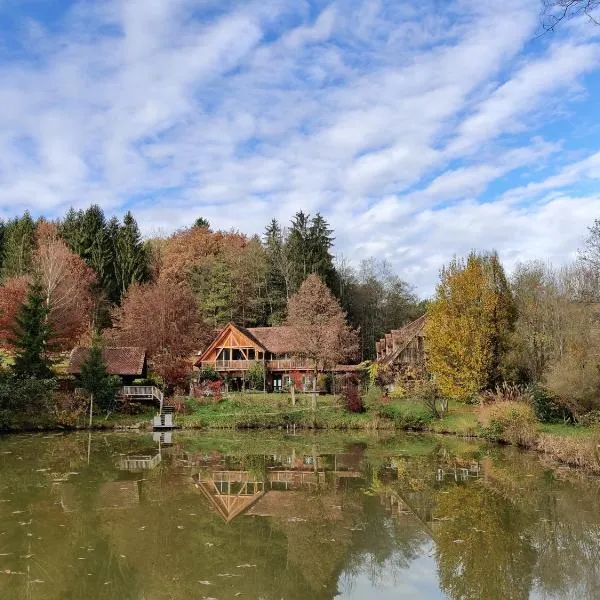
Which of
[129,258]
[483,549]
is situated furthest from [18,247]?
[483,549]

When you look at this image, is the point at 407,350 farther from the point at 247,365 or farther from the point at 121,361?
the point at 121,361

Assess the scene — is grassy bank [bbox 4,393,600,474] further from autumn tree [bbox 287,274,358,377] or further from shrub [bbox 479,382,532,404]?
autumn tree [bbox 287,274,358,377]

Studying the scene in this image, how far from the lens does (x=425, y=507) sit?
13375 mm

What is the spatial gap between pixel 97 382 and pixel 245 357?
14.3 metres

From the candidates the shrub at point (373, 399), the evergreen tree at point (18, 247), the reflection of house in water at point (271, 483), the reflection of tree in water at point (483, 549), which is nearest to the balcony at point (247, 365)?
the shrub at point (373, 399)

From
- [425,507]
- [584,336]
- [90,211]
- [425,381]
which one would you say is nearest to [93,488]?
[425,507]

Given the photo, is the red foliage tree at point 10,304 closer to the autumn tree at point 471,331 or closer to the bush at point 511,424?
the autumn tree at point 471,331

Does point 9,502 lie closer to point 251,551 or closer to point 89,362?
point 251,551

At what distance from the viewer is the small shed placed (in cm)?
3450

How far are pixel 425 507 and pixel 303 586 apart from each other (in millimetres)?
5839

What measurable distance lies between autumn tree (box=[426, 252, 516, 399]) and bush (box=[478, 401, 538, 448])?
3.00m

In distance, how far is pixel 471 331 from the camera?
27.9m

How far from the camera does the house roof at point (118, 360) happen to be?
3444 cm

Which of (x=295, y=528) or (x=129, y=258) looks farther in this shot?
(x=129, y=258)
